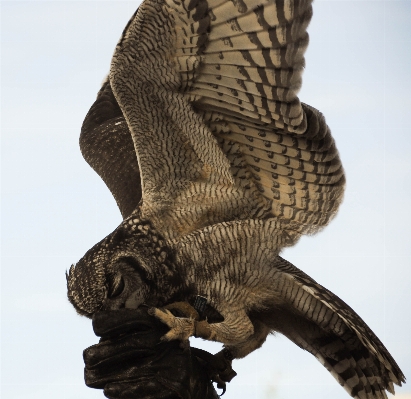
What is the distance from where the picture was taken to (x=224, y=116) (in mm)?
4789

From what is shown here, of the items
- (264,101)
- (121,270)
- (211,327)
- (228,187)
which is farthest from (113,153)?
(211,327)

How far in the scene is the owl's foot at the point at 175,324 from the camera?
438 centimetres

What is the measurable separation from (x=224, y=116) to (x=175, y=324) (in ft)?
3.90

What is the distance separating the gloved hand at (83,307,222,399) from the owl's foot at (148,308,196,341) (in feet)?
0.12

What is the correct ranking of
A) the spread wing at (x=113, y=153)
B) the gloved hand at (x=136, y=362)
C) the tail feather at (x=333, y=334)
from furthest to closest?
the spread wing at (x=113, y=153), the tail feather at (x=333, y=334), the gloved hand at (x=136, y=362)

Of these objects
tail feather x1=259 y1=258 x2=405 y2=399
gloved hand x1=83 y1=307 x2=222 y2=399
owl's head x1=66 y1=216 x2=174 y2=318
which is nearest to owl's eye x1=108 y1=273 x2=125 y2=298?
owl's head x1=66 y1=216 x2=174 y2=318

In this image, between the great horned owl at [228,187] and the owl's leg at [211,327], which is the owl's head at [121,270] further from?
the owl's leg at [211,327]

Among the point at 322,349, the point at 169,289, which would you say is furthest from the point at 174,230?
the point at 322,349

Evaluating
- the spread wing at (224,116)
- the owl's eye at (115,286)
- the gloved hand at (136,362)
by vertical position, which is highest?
the spread wing at (224,116)

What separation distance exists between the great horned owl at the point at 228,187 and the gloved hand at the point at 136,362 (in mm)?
112

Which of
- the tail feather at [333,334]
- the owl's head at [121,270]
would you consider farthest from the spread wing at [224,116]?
the tail feather at [333,334]

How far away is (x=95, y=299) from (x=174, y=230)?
659mm

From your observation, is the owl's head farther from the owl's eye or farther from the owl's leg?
the owl's leg

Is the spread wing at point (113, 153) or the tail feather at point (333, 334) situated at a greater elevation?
the spread wing at point (113, 153)
